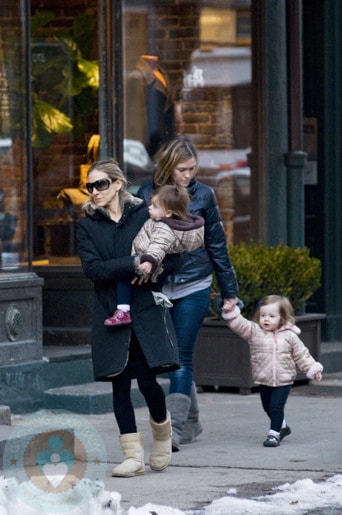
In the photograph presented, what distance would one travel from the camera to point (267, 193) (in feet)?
38.8

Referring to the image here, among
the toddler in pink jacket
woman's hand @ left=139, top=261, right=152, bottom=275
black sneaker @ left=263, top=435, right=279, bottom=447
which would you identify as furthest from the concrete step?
woman's hand @ left=139, top=261, right=152, bottom=275

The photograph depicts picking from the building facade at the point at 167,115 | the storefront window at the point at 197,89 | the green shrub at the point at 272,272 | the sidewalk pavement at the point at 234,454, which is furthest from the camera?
the storefront window at the point at 197,89

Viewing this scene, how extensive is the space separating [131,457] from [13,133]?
9.99ft

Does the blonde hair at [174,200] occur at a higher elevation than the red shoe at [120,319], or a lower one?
higher

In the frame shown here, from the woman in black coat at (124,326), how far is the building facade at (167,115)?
2225 mm

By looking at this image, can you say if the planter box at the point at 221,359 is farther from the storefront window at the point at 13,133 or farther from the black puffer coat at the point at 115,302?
the black puffer coat at the point at 115,302

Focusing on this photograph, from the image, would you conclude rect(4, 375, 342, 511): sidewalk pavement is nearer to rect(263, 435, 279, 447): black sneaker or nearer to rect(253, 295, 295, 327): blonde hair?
rect(263, 435, 279, 447): black sneaker

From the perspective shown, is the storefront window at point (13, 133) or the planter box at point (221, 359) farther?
the planter box at point (221, 359)

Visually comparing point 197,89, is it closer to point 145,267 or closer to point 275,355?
point 275,355

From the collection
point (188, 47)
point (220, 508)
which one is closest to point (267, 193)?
point (188, 47)

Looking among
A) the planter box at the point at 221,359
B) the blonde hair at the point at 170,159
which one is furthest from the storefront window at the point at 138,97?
the blonde hair at the point at 170,159

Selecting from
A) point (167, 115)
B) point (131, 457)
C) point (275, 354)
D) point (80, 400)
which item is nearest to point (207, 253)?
point (275, 354)

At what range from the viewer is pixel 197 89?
11.7 m
